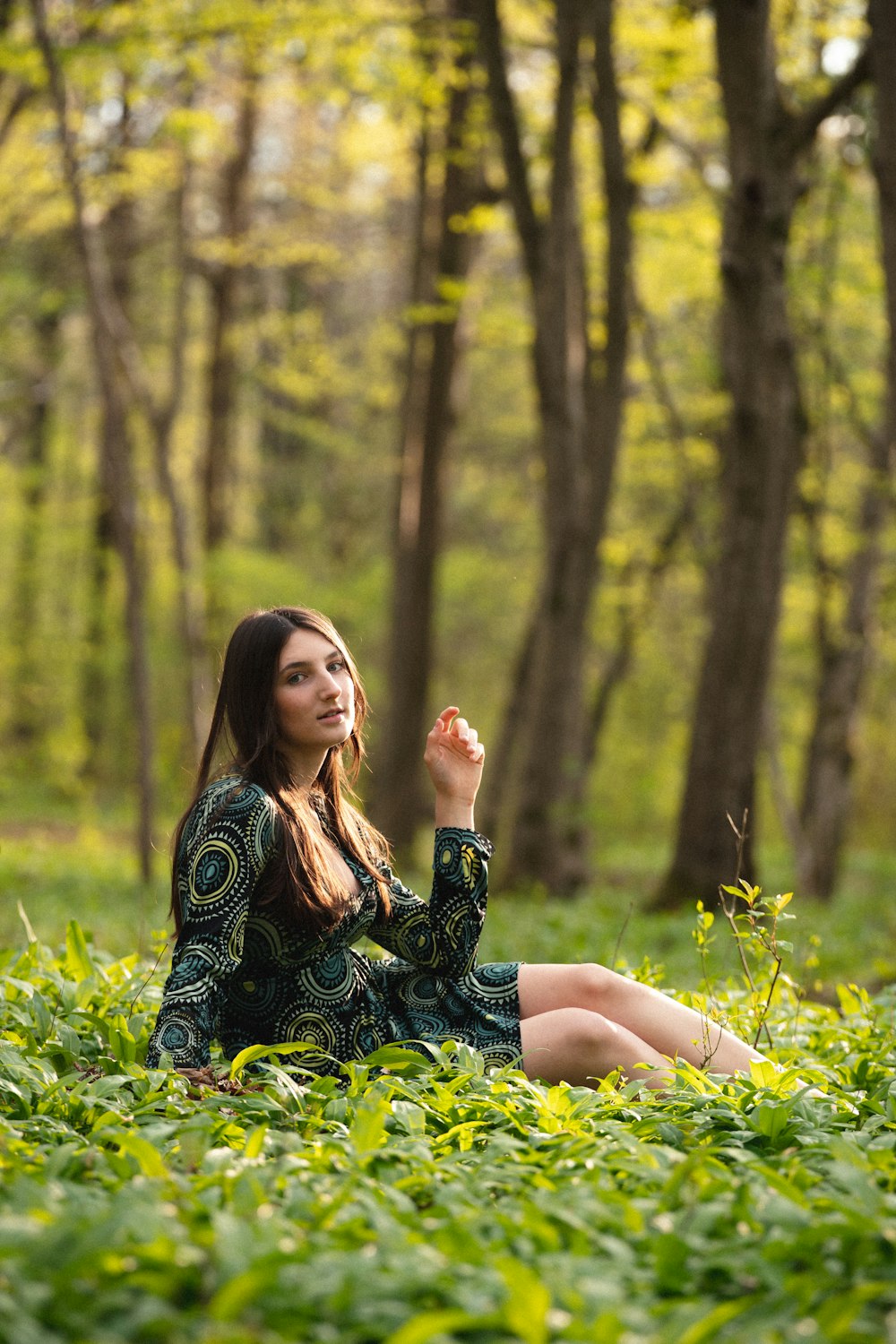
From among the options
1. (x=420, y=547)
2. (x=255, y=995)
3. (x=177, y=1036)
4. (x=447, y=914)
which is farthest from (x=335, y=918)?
(x=420, y=547)

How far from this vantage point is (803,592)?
21.1m

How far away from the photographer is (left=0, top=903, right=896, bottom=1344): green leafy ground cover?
2.11 meters

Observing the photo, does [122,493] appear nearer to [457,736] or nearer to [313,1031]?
[457,736]

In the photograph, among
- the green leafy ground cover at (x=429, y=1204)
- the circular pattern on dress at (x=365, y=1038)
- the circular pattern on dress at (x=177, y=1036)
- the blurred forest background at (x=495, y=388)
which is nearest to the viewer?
the green leafy ground cover at (x=429, y=1204)

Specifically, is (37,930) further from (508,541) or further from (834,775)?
(508,541)

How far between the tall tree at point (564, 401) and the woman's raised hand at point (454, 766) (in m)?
6.92

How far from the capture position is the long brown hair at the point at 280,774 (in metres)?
3.78

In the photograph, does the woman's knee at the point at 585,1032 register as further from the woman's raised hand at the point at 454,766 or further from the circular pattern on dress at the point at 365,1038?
the woman's raised hand at the point at 454,766

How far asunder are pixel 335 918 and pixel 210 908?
0.40 m

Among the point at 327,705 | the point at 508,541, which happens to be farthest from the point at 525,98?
the point at 327,705

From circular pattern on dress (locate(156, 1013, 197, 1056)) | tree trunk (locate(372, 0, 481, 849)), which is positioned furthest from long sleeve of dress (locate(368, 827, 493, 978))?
tree trunk (locate(372, 0, 481, 849))

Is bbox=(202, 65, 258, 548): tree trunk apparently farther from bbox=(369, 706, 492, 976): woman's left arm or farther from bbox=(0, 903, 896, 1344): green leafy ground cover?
bbox=(0, 903, 896, 1344): green leafy ground cover

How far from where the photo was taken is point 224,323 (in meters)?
19.3

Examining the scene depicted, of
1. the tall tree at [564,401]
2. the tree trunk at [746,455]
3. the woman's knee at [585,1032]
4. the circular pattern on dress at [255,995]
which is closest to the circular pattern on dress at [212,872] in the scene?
the circular pattern on dress at [255,995]
